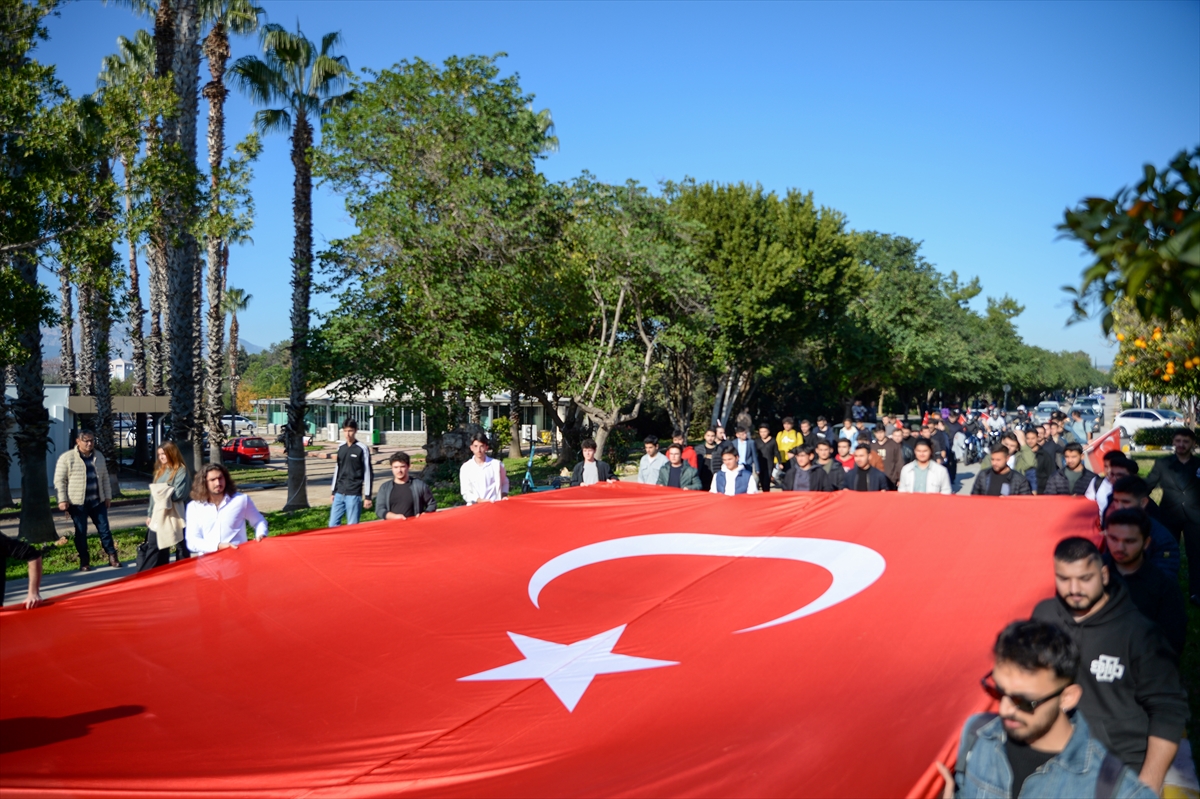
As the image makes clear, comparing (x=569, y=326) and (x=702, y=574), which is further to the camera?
(x=569, y=326)

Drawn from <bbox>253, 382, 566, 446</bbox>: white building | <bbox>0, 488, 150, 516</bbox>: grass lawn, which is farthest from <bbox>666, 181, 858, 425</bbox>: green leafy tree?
<bbox>0, 488, 150, 516</bbox>: grass lawn

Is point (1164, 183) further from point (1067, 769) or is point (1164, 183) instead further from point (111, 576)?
point (111, 576)

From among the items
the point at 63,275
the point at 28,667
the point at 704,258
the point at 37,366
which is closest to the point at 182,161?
the point at 63,275

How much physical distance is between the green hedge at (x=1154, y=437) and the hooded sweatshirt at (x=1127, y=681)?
38.0m

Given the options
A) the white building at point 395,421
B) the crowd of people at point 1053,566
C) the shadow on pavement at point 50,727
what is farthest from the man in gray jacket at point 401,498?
the white building at point 395,421

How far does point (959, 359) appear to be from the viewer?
193ft

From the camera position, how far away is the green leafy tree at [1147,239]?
107 inches

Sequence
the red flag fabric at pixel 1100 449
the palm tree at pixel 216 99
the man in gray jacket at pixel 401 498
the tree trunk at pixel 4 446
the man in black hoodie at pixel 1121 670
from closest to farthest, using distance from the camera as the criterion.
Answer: the man in black hoodie at pixel 1121 670
the man in gray jacket at pixel 401 498
the red flag fabric at pixel 1100 449
the tree trunk at pixel 4 446
the palm tree at pixel 216 99

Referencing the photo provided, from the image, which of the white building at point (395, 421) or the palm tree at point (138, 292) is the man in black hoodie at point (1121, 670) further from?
the white building at point (395, 421)

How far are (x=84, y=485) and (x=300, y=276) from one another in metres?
11.0

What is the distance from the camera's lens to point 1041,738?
2.69m

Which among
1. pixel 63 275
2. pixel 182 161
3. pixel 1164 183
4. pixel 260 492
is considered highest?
pixel 182 161

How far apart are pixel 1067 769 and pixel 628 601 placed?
155 inches

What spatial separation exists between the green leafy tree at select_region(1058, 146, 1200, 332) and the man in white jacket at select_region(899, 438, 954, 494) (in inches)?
306
